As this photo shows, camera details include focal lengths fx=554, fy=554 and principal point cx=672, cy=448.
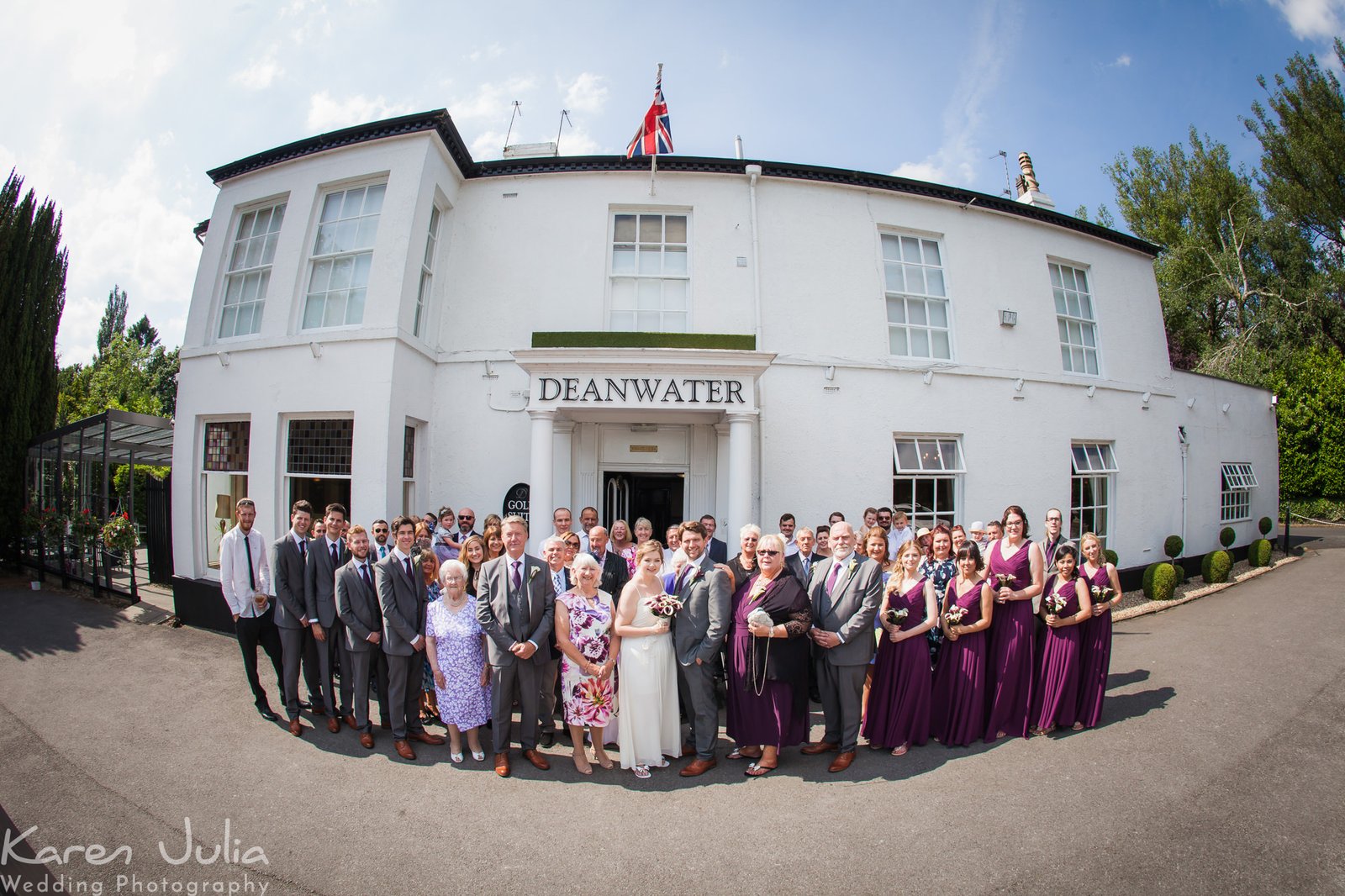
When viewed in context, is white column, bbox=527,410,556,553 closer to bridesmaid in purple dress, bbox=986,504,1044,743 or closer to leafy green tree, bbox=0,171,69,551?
bridesmaid in purple dress, bbox=986,504,1044,743

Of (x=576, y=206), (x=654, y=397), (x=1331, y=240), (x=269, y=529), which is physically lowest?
(x=269, y=529)

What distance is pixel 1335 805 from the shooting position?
3.95 m

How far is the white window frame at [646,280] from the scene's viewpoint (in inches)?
368

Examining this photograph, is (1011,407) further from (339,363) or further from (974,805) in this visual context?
(339,363)

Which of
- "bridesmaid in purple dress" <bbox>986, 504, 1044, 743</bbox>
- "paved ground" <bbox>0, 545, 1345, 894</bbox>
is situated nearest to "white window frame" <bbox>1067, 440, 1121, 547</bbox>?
"paved ground" <bbox>0, 545, 1345, 894</bbox>

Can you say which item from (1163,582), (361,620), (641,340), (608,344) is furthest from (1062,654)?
(1163,582)

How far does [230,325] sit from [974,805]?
39.4 ft

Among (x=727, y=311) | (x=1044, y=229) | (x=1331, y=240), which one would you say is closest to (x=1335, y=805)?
(x=727, y=311)

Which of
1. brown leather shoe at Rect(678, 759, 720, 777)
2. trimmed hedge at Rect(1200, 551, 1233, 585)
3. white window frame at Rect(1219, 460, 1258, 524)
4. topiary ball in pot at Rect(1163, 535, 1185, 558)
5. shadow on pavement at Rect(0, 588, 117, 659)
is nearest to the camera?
brown leather shoe at Rect(678, 759, 720, 777)

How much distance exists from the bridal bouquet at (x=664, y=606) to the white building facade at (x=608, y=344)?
3.40m

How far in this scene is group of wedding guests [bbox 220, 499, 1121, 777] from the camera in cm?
463

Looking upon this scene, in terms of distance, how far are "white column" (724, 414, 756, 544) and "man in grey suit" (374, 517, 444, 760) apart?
4236 millimetres

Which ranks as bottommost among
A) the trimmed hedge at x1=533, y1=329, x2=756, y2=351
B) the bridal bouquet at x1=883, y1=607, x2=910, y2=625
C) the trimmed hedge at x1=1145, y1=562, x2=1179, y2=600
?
the trimmed hedge at x1=1145, y1=562, x2=1179, y2=600

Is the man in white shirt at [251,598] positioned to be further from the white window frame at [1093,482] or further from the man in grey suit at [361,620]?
the white window frame at [1093,482]
